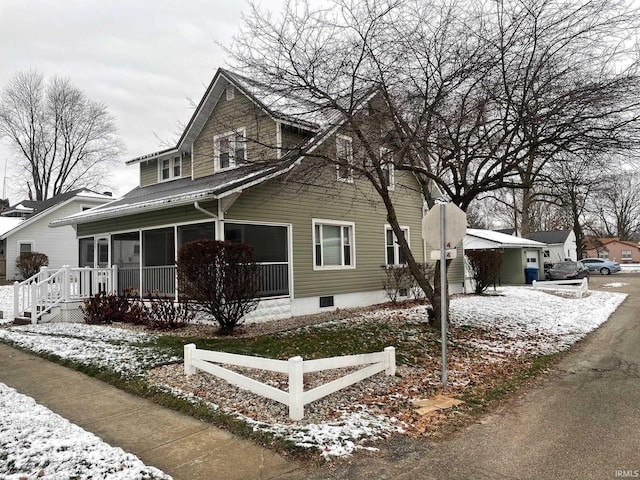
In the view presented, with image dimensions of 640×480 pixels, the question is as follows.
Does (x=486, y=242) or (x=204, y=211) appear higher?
(x=204, y=211)

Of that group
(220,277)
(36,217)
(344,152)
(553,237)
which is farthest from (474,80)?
(553,237)

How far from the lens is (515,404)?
17.7 ft

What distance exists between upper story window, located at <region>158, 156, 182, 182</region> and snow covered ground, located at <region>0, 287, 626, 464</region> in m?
6.54

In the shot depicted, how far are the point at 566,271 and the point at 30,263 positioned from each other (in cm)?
3193

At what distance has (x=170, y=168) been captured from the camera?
15742mm

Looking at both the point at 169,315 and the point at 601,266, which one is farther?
the point at 601,266

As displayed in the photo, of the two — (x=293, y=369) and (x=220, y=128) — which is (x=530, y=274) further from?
(x=293, y=369)

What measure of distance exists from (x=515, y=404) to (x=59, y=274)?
11582 mm

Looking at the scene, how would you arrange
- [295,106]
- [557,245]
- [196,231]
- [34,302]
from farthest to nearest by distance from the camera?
1. [557,245]
2. [196,231]
3. [34,302]
4. [295,106]

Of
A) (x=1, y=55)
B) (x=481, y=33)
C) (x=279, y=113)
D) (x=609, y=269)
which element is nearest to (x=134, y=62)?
(x=279, y=113)

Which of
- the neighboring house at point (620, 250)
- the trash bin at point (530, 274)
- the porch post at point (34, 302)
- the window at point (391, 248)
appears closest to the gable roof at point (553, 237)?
the trash bin at point (530, 274)

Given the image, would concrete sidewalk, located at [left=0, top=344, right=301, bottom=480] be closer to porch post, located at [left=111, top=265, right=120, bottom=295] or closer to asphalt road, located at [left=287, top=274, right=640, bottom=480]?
asphalt road, located at [left=287, top=274, right=640, bottom=480]

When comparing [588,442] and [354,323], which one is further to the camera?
[354,323]

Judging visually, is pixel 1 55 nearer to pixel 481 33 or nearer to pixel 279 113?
A: pixel 279 113
